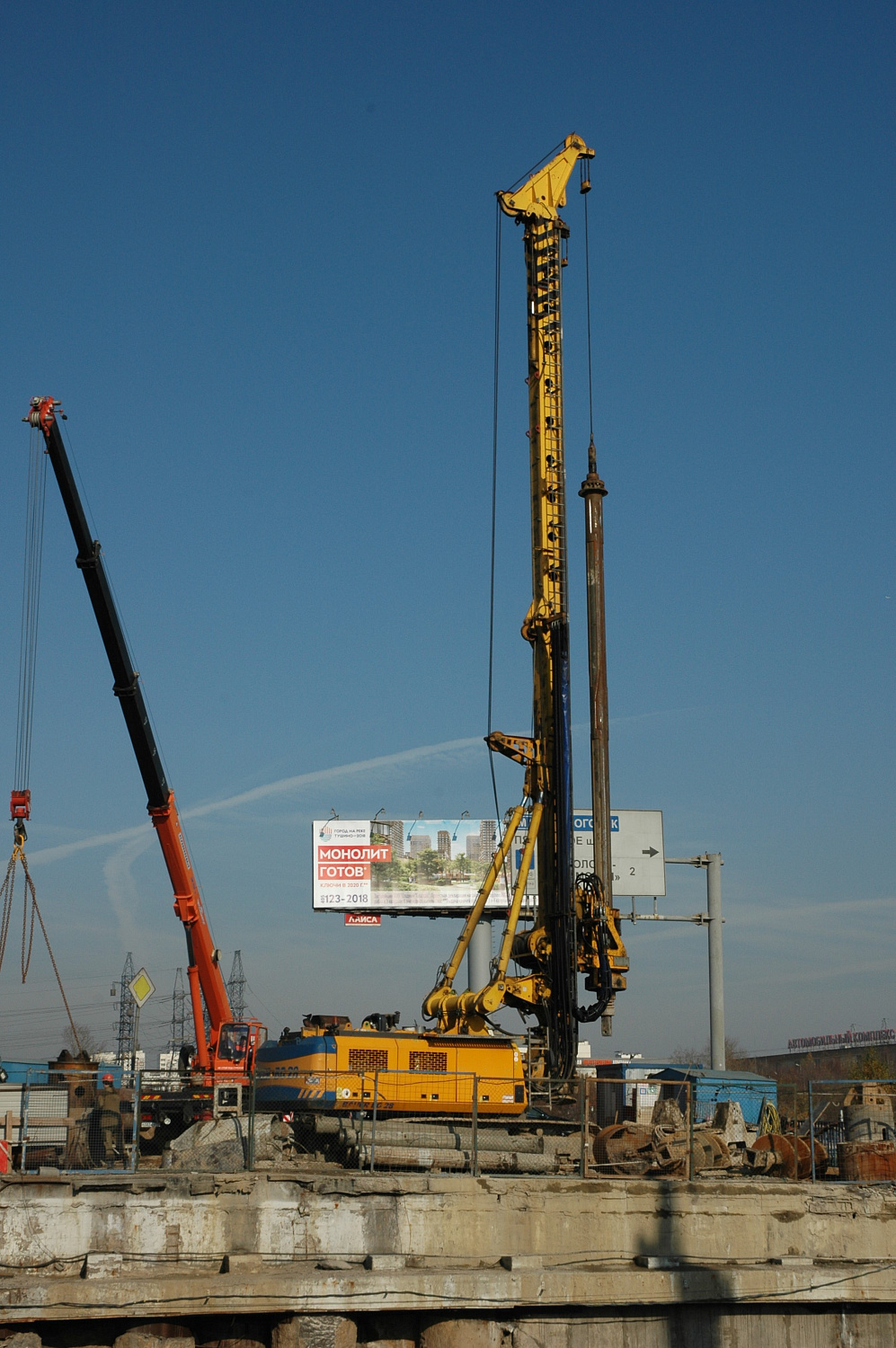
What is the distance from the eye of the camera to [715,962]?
41.7m

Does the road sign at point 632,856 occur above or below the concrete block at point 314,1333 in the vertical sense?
above

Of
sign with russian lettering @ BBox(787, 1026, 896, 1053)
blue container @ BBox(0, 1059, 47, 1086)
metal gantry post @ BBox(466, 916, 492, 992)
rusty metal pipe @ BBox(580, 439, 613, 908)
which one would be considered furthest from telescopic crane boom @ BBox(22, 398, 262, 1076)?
sign with russian lettering @ BBox(787, 1026, 896, 1053)

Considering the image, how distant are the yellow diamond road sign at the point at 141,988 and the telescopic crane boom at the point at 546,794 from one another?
5371mm

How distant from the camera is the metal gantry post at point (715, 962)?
4166 cm

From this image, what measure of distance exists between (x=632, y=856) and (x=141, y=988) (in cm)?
2681

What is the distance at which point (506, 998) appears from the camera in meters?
25.1

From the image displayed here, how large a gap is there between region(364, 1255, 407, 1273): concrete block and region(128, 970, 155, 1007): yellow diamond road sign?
8.55m

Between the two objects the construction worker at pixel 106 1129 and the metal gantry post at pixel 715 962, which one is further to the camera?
the metal gantry post at pixel 715 962

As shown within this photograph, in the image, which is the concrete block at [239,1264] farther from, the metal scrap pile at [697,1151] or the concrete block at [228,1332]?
the metal scrap pile at [697,1151]

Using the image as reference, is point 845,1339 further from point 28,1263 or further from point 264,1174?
point 28,1263

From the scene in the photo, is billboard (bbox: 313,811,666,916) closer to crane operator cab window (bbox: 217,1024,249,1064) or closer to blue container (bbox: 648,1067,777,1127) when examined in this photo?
blue container (bbox: 648,1067,777,1127)

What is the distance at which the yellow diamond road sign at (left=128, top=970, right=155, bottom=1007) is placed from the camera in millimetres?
25375

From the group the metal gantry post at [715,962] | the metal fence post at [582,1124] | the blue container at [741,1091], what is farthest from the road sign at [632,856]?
the metal fence post at [582,1124]

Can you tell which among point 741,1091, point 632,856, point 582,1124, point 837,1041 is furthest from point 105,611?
point 837,1041
